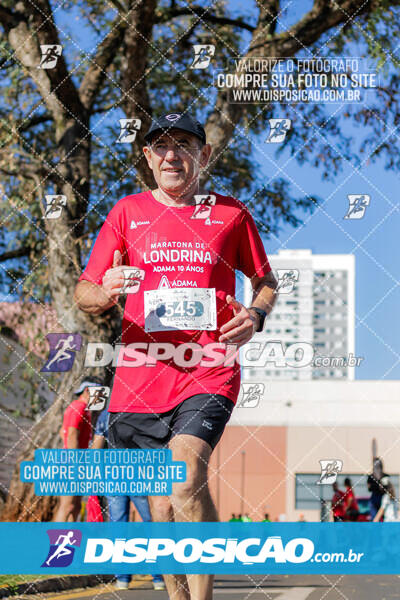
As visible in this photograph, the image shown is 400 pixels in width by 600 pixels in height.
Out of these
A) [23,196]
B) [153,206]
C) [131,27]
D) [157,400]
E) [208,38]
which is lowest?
[157,400]

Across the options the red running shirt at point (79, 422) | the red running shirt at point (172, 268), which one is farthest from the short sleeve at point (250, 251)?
the red running shirt at point (79, 422)

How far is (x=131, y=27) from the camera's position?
351 inches

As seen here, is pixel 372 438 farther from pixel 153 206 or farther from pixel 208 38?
pixel 153 206

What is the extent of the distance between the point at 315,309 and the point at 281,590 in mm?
4460

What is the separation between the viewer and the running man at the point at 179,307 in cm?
379

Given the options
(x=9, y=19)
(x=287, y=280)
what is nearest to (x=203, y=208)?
(x=287, y=280)

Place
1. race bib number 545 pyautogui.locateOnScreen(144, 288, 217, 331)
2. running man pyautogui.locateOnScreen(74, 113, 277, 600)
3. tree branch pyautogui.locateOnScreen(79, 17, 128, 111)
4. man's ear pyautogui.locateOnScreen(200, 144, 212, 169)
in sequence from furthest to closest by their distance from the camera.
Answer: tree branch pyautogui.locateOnScreen(79, 17, 128, 111) → man's ear pyautogui.locateOnScreen(200, 144, 212, 169) → race bib number 545 pyautogui.locateOnScreen(144, 288, 217, 331) → running man pyautogui.locateOnScreen(74, 113, 277, 600)

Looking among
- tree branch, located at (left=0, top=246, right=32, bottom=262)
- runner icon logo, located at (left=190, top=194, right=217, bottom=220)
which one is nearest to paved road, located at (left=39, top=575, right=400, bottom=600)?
runner icon logo, located at (left=190, top=194, right=217, bottom=220)

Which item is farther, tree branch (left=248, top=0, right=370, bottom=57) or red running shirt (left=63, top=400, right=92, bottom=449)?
tree branch (left=248, top=0, right=370, bottom=57)

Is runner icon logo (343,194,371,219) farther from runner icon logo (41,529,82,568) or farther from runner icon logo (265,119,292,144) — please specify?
runner icon logo (41,529,82,568)

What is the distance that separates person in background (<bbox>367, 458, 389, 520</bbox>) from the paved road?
0.93 metres

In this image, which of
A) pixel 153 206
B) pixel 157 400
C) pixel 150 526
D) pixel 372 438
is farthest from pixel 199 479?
pixel 372 438

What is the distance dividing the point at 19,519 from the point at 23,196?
3.29 m

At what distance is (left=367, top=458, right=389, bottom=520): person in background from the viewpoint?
8.75 meters
